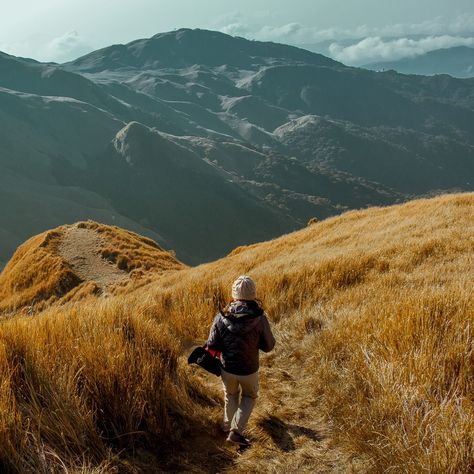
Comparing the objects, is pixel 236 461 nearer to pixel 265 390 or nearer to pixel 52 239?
pixel 265 390

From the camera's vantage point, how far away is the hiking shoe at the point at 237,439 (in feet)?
16.4

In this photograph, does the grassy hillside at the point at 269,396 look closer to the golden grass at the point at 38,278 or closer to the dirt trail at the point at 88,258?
the golden grass at the point at 38,278

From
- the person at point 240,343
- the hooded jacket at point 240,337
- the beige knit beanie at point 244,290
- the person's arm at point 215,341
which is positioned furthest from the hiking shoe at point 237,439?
the beige knit beanie at point 244,290

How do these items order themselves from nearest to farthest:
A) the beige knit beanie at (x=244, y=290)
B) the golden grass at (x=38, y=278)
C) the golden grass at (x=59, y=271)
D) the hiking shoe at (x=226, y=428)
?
the hiking shoe at (x=226, y=428)
the beige knit beanie at (x=244, y=290)
the golden grass at (x=59, y=271)
the golden grass at (x=38, y=278)

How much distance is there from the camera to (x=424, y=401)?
4070 millimetres

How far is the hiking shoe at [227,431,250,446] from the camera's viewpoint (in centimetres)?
500

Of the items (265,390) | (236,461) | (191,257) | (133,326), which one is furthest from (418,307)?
(191,257)

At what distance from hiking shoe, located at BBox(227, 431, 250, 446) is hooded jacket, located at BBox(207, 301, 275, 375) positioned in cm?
80

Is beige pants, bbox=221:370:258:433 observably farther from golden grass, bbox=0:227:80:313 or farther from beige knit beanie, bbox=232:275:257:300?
golden grass, bbox=0:227:80:313

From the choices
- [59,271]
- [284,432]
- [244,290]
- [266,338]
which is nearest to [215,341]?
[266,338]

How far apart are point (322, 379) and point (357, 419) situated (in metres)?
1.37

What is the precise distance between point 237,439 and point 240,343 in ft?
3.76

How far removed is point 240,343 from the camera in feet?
19.0

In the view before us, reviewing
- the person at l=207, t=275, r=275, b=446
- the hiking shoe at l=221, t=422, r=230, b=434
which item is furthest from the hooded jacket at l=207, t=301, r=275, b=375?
the hiking shoe at l=221, t=422, r=230, b=434
